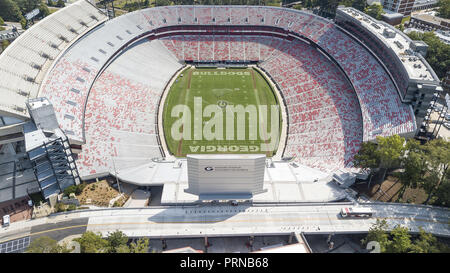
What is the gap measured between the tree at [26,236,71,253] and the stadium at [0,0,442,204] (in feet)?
36.7

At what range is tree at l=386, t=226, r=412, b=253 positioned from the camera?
1405 inches

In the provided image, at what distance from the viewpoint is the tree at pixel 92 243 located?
117ft

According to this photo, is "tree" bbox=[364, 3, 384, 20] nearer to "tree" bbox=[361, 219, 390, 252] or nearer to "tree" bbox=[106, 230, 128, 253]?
"tree" bbox=[361, 219, 390, 252]

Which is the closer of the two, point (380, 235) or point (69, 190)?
point (380, 235)

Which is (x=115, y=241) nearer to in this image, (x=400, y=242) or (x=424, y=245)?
(x=400, y=242)

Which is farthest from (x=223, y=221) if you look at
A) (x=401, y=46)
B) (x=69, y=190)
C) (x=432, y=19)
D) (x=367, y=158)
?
(x=432, y=19)

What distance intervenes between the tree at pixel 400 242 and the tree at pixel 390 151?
421 inches

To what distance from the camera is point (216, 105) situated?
71.0 meters

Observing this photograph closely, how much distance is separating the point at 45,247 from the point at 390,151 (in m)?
44.9

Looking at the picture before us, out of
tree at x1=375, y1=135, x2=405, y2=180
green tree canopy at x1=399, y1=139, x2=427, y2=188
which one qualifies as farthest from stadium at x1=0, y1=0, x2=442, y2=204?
green tree canopy at x1=399, y1=139, x2=427, y2=188

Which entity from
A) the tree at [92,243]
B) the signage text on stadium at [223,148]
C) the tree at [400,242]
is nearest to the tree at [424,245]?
the tree at [400,242]

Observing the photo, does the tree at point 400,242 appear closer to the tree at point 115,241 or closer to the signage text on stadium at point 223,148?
the signage text on stadium at point 223,148

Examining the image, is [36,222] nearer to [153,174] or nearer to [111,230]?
[111,230]

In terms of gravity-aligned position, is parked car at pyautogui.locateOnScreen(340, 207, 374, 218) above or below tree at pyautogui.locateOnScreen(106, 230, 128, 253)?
above
